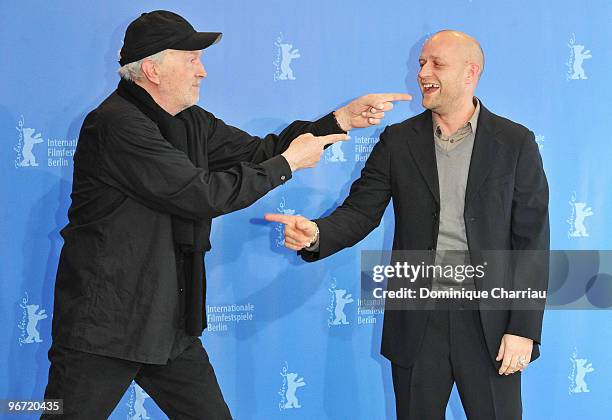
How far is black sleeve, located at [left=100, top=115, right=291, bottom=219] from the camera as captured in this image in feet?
7.95

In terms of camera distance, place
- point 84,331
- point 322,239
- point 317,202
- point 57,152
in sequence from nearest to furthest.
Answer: point 84,331
point 322,239
point 57,152
point 317,202

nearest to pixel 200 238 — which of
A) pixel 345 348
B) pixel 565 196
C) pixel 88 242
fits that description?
pixel 88 242

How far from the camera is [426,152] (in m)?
2.74

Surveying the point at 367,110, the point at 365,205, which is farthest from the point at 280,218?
the point at 367,110

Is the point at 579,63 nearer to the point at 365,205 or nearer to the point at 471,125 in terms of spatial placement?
the point at 471,125

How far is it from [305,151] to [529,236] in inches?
32.4

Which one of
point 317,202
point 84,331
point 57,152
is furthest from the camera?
point 317,202

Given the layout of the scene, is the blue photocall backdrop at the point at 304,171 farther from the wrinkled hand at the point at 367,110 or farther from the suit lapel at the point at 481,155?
the suit lapel at the point at 481,155

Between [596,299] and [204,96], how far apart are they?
2211mm

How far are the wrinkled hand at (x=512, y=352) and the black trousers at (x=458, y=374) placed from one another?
4 centimetres

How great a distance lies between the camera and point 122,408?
365cm

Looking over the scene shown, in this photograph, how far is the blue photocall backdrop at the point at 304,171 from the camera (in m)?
3.45

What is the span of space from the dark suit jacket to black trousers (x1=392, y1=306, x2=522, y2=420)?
0.04 m

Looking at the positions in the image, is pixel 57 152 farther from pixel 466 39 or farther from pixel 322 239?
pixel 466 39
